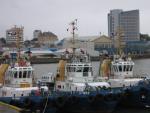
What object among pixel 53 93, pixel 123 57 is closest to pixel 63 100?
pixel 53 93

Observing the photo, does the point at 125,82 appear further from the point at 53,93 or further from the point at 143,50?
the point at 143,50

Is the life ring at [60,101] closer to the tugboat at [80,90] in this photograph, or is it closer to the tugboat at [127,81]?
the tugboat at [80,90]

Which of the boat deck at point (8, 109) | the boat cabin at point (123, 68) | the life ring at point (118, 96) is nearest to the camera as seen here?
the boat deck at point (8, 109)

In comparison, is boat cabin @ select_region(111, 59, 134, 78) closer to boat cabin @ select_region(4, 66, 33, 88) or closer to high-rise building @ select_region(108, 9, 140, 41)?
boat cabin @ select_region(4, 66, 33, 88)

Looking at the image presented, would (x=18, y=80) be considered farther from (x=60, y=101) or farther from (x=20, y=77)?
(x=60, y=101)

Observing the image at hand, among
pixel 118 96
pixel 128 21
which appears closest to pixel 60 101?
pixel 118 96

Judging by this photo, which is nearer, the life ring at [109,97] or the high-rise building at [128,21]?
the life ring at [109,97]

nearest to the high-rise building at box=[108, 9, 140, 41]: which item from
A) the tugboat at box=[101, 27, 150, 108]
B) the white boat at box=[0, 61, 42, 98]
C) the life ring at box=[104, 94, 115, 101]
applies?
the tugboat at box=[101, 27, 150, 108]

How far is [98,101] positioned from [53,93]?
3.43 m

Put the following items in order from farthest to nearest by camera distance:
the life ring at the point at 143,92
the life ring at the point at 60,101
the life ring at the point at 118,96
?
the life ring at the point at 143,92
the life ring at the point at 118,96
the life ring at the point at 60,101

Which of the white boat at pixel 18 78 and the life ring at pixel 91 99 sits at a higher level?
the white boat at pixel 18 78

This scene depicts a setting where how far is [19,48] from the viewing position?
34.0 meters

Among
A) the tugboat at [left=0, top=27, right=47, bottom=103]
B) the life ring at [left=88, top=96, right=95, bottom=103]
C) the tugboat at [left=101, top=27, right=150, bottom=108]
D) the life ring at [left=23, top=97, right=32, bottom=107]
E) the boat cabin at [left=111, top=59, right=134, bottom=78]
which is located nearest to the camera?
the life ring at [left=23, top=97, right=32, bottom=107]

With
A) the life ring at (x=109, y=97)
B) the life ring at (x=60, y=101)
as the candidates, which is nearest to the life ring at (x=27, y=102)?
the life ring at (x=60, y=101)
